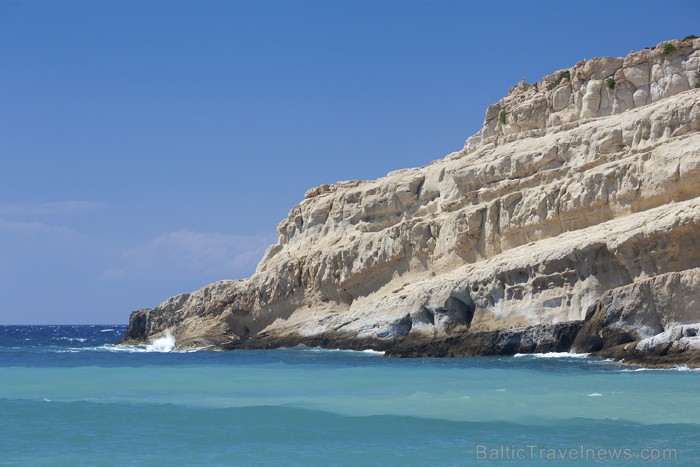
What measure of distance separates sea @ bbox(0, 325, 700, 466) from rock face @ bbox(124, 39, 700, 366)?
17.1ft

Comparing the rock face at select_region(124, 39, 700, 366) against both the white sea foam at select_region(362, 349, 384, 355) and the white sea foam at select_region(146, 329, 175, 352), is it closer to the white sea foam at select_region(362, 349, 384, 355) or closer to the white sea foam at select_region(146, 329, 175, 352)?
the white sea foam at select_region(362, 349, 384, 355)

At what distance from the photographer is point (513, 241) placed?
5138 cm

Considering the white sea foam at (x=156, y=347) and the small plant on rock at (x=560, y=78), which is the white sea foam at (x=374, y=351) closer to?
the white sea foam at (x=156, y=347)

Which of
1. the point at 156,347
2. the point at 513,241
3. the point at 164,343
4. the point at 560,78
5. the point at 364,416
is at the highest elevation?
the point at 560,78

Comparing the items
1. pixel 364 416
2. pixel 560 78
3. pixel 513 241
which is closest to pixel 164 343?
pixel 513 241

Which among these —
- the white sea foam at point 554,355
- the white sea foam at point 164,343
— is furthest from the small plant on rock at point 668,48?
the white sea foam at point 164,343

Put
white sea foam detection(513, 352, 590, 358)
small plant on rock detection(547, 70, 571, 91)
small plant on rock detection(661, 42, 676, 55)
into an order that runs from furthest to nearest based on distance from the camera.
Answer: small plant on rock detection(547, 70, 571, 91), small plant on rock detection(661, 42, 676, 55), white sea foam detection(513, 352, 590, 358)

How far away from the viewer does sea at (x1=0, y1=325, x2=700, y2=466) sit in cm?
1906

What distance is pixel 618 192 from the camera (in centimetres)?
4659

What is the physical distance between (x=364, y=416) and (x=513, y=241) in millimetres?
28808

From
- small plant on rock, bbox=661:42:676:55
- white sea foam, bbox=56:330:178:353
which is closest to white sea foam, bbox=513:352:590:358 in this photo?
small plant on rock, bbox=661:42:676:55

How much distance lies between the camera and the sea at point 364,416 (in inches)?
750

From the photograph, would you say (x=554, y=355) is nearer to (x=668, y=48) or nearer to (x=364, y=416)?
(x=364, y=416)

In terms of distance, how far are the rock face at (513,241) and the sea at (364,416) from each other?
17.1 feet
